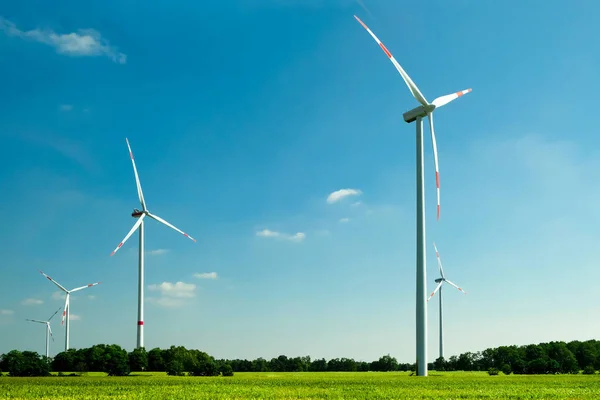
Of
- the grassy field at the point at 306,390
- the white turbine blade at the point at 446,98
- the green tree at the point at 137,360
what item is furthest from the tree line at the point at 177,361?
the white turbine blade at the point at 446,98

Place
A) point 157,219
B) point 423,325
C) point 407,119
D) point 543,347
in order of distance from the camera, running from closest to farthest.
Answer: point 423,325
point 407,119
point 157,219
point 543,347

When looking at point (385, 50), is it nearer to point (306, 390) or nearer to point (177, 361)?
point (306, 390)

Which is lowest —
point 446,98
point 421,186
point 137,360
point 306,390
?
point 137,360

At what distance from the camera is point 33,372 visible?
328 ft

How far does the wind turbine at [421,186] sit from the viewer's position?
68.3 m

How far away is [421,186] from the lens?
73.6m

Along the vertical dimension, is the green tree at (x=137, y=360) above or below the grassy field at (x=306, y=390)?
below

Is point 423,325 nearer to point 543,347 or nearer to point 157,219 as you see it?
point 157,219

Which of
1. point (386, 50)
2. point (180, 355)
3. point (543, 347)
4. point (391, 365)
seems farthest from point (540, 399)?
point (391, 365)

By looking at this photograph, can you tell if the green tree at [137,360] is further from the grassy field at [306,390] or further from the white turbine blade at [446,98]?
the white turbine blade at [446,98]

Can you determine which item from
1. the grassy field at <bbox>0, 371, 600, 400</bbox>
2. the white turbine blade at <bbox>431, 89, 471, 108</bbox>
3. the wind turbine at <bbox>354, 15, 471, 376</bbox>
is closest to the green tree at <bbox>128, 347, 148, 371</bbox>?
the grassy field at <bbox>0, 371, 600, 400</bbox>

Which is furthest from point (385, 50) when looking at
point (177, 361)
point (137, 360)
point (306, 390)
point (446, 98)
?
point (137, 360)

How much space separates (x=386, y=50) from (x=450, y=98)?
1464 centimetres

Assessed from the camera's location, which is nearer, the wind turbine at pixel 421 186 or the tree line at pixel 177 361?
the wind turbine at pixel 421 186
